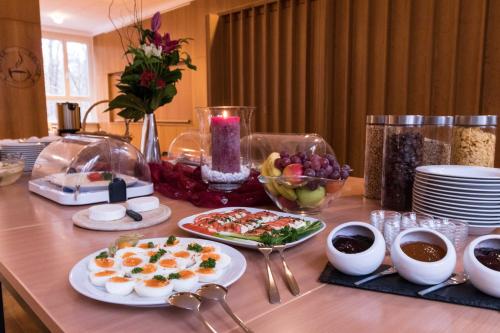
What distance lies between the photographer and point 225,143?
4.22 ft

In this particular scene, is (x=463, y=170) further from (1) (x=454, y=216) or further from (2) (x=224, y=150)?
(2) (x=224, y=150)

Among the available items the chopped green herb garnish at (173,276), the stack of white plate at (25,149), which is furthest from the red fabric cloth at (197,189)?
the stack of white plate at (25,149)

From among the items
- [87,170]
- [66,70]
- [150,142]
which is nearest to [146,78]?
[150,142]

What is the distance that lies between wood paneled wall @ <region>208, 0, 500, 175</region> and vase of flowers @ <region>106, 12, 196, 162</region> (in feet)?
6.31

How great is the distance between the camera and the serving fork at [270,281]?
0.59 meters

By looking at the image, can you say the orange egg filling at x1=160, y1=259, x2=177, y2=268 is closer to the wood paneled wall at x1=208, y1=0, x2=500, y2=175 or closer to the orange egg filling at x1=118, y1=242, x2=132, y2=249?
the orange egg filling at x1=118, y1=242, x2=132, y2=249

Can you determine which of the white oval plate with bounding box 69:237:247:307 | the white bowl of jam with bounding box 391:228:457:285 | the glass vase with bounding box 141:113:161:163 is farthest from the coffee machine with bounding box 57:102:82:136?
the white bowl of jam with bounding box 391:228:457:285

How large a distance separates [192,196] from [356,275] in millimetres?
703

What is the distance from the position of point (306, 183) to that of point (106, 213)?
53 cm

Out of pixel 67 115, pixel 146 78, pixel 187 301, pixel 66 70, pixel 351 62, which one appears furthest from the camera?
pixel 66 70

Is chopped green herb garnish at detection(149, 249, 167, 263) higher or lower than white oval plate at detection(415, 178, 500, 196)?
lower

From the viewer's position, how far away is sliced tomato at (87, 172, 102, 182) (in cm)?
129

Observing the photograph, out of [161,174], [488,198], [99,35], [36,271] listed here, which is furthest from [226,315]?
[99,35]

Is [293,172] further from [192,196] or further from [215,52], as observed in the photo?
[215,52]
